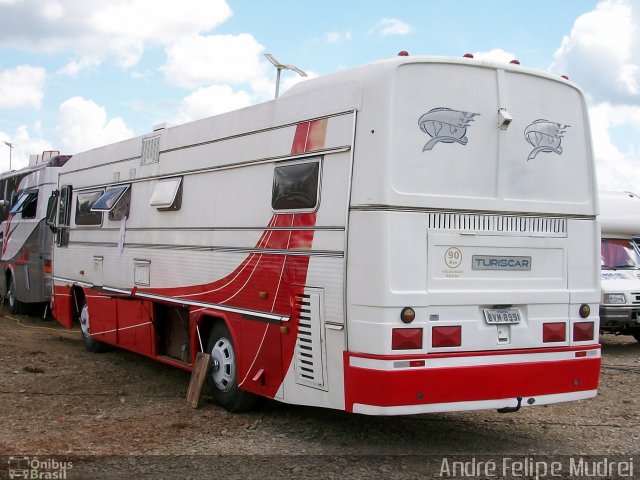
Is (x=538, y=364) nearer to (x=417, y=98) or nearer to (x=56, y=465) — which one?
(x=417, y=98)

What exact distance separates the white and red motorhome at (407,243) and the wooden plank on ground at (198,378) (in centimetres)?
14

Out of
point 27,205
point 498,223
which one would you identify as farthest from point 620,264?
point 27,205

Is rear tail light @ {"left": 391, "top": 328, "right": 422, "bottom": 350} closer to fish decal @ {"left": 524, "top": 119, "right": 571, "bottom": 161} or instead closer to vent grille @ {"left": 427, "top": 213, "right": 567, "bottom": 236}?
vent grille @ {"left": 427, "top": 213, "right": 567, "bottom": 236}

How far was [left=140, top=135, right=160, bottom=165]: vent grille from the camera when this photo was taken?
933cm

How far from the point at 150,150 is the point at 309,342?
415 centimetres

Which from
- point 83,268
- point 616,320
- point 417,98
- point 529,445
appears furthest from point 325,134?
point 616,320

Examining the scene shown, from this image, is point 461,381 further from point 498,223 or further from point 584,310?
point 584,310

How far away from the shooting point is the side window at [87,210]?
35.8 feet

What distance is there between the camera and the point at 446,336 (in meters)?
6.02

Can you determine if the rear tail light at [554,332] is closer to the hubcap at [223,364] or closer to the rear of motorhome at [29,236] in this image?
the hubcap at [223,364]

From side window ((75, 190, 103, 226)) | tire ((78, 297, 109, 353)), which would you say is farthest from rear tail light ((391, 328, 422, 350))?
tire ((78, 297, 109, 353))

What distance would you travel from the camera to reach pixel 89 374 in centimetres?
972

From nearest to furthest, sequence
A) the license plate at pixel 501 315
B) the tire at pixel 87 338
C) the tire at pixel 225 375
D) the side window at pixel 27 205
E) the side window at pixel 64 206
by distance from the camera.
→ the license plate at pixel 501 315 < the tire at pixel 225 375 < the tire at pixel 87 338 < the side window at pixel 64 206 < the side window at pixel 27 205

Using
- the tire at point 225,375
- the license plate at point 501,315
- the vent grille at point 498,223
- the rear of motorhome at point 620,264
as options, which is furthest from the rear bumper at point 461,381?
the rear of motorhome at point 620,264
